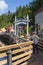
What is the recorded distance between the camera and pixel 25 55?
12.3 meters

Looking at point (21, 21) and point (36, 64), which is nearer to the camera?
point (36, 64)

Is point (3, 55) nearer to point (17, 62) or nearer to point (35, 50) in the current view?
point (17, 62)

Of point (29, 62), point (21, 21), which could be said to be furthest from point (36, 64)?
point (21, 21)

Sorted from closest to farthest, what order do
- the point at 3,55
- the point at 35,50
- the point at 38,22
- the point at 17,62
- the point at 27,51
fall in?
the point at 3,55 < the point at 17,62 < the point at 27,51 < the point at 35,50 < the point at 38,22

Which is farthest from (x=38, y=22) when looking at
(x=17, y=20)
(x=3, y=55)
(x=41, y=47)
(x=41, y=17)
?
(x=3, y=55)

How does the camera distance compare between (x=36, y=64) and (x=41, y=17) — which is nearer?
(x=36, y=64)

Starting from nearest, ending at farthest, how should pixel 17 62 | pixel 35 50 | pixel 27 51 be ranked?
1. pixel 17 62
2. pixel 27 51
3. pixel 35 50

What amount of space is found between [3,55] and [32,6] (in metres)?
53.0

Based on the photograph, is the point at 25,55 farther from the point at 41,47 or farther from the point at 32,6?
the point at 32,6

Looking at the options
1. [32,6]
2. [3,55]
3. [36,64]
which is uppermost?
[32,6]

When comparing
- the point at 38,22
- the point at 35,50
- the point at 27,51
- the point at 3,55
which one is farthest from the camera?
the point at 38,22

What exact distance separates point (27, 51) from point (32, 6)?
4969 centimetres

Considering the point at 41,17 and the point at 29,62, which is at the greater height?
the point at 41,17

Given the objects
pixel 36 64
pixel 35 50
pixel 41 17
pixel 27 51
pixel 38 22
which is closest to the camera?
pixel 36 64
